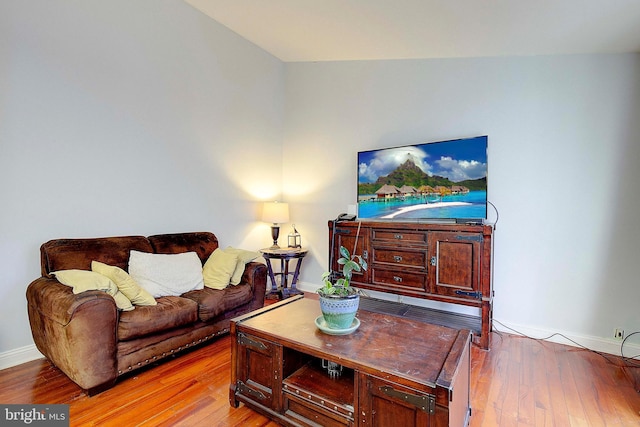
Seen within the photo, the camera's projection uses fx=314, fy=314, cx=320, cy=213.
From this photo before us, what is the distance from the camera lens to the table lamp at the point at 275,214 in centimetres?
394

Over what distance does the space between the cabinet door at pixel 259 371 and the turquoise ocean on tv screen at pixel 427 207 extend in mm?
2129

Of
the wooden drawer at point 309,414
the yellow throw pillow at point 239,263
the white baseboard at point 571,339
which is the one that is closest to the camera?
the wooden drawer at point 309,414

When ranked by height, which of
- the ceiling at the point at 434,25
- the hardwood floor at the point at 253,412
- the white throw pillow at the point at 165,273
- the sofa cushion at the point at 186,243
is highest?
the ceiling at the point at 434,25

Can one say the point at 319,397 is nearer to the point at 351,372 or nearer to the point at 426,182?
the point at 351,372

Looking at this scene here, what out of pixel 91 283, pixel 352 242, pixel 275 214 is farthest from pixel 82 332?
pixel 275 214

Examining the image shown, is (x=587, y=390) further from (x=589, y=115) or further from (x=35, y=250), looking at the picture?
(x=35, y=250)

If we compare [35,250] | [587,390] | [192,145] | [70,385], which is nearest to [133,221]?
[35,250]

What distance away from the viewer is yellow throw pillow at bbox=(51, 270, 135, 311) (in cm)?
194

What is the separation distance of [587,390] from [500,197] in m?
1.59

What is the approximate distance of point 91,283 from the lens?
1.96 metres

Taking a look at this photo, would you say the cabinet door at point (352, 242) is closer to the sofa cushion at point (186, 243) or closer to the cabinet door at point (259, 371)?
the sofa cushion at point (186, 243)

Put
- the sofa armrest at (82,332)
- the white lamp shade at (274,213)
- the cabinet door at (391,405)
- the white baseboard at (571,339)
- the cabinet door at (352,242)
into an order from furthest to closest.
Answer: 1. the white lamp shade at (274,213)
2. the cabinet door at (352,242)
3. the white baseboard at (571,339)
4. the sofa armrest at (82,332)
5. the cabinet door at (391,405)

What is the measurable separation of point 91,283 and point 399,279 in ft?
7.92

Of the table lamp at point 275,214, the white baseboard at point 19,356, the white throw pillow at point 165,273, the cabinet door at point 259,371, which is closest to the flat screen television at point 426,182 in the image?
the table lamp at point 275,214
